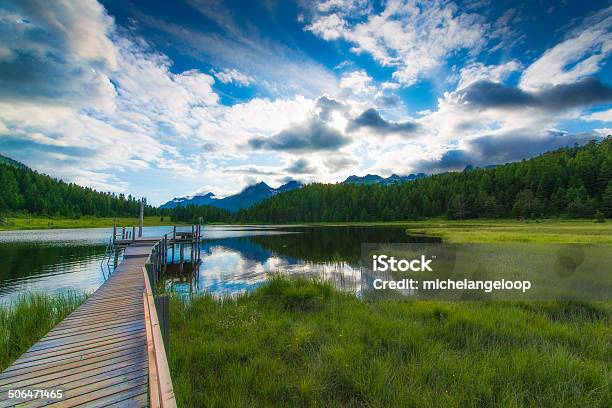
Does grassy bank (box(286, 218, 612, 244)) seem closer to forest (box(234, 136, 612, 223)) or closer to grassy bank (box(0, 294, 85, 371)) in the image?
grassy bank (box(0, 294, 85, 371))

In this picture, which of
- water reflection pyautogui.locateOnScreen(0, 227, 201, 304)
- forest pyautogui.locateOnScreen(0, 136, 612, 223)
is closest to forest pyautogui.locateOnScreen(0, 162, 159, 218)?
forest pyautogui.locateOnScreen(0, 136, 612, 223)

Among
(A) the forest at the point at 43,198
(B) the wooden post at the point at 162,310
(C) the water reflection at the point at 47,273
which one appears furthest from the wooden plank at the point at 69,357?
(A) the forest at the point at 43,198

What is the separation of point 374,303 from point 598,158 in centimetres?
15101

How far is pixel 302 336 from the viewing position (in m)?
7.68

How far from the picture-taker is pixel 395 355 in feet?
21.2

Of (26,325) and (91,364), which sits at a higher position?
(91,364)

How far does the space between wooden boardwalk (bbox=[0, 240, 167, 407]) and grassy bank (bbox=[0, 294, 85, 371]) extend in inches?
57.5

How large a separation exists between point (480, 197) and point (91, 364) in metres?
133

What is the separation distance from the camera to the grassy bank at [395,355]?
505 centimetres

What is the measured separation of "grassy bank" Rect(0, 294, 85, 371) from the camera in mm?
7680

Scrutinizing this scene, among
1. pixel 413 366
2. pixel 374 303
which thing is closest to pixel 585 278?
pixel 374 303

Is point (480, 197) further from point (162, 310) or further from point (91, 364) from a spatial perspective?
point (91, 364)

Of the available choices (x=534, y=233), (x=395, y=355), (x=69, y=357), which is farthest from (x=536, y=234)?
(x=69, y=357)

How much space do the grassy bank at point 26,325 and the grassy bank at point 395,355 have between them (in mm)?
3988
